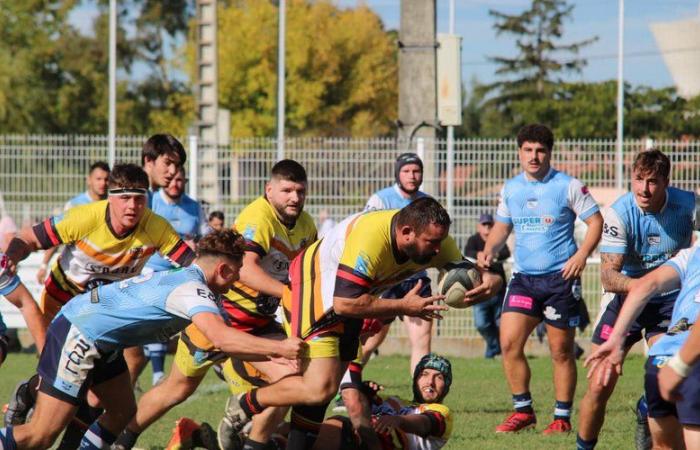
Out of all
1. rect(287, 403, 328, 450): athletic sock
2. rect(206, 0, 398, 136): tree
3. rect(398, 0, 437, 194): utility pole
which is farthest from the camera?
rect(206, 0, 398, 136): tree

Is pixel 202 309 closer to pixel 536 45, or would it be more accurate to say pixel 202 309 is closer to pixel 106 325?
pixel 106 325

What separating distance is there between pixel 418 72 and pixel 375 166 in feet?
4.59

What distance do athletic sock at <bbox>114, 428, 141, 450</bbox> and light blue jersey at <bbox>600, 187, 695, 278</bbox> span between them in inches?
137

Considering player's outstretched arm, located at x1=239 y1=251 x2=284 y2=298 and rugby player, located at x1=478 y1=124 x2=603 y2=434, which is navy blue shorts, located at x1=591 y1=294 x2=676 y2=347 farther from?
player's outstretched arm, located at x1=239 y1=251 x2=284 y2=298

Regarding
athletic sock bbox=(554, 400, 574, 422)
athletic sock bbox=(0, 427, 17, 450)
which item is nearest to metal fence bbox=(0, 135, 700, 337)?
athletic sock bbox=(554, 400, 574, 422)

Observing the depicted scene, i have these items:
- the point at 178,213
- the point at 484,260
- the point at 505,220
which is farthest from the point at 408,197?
the point at 484,260

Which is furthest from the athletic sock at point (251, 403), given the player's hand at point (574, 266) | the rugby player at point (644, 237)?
the player's hand at point (574, 266)

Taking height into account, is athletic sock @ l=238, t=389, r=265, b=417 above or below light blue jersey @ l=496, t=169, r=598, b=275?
below

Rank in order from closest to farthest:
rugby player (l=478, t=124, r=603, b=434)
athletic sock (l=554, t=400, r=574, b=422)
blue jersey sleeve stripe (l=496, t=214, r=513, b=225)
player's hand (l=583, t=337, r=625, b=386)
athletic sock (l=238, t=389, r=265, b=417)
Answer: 1. player's hand (l=583, t=337, r=625, b=386)
2. athletic sock (l=238, t=389, r=265, b=417)
3. athletic sock (l=554, t=400, r=574, b=422)
4. rugby player (l=478, t=124, r=603, b=434)
5. blue jersey sleeve stripe (l=496, t=214, r=513, b=225)

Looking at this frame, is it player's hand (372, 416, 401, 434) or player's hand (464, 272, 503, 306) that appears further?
player's hand (372, 416, 401, 434)

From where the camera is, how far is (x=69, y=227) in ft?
Answer: 26.6

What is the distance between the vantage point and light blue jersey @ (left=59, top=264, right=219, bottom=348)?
6335 millimetres

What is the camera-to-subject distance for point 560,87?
57406 mm

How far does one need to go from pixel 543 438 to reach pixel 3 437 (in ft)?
14.0
